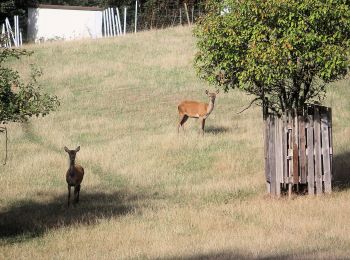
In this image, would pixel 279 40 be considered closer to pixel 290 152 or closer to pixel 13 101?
pixel 290 152

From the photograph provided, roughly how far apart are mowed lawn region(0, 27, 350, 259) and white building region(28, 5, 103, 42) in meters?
18.9

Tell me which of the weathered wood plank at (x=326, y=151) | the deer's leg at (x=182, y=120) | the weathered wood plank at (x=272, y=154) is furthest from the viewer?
the deer's leg at (x=182, y=120)

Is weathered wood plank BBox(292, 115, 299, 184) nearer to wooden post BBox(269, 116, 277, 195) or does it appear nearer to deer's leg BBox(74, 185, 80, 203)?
wooden post BBox(269, 116, 277, 195)

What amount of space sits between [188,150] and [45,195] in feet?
17.8

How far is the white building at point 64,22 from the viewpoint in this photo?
190ft

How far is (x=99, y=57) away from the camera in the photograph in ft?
141

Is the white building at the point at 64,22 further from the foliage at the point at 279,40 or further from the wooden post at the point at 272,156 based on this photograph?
the wooden post at the point at 272,156

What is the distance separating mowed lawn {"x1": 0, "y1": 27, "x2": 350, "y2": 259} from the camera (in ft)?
42.0

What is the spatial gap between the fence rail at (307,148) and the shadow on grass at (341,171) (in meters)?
1.12

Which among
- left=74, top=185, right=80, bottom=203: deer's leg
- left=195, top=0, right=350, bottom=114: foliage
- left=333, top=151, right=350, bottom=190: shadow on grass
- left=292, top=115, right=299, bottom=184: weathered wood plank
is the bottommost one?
left=74, top=185, right=80, bottom=203: deer's leg

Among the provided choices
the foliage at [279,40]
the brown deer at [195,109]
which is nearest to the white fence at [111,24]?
the brown deer at [195,109]

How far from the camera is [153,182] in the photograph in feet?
65.8

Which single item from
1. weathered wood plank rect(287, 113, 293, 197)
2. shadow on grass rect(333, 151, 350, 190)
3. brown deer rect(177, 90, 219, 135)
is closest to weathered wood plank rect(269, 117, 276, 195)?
weathered wood plank rect(287, 113, 293, 197)

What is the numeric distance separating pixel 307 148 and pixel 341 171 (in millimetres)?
3441
